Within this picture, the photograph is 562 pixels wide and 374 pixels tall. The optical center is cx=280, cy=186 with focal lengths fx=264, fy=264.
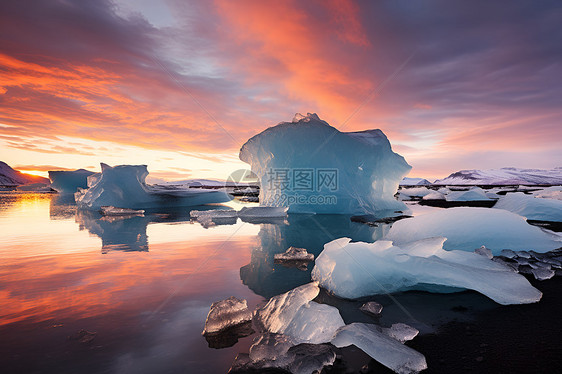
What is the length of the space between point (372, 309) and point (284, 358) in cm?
95

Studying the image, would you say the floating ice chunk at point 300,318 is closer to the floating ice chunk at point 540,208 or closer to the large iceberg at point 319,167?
the large iceberg at point 319,167

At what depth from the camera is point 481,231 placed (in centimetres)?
401

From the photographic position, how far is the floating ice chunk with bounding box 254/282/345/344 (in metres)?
1.70

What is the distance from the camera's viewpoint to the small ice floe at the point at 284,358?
4.55 feet

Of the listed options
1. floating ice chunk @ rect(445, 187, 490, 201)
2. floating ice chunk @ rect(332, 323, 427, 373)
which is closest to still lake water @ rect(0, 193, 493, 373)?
floating ice chunk @ rect(332, 323, 427, 373)

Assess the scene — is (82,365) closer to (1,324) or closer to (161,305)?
(161,305)

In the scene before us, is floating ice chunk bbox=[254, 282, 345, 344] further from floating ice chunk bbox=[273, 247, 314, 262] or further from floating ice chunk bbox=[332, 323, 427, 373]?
floating ice chunk bbox=[273, 247, 314, 262]

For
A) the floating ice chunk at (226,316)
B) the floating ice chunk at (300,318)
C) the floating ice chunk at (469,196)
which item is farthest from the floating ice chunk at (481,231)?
the floating ice chunk at (469,196)

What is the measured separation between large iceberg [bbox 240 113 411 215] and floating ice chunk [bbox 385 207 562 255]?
6.81m

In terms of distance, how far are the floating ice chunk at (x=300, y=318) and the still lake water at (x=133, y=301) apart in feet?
0.78

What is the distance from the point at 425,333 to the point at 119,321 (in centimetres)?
216

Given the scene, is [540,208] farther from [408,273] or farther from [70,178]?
[70,178]

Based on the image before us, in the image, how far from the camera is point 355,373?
4.47 ft
